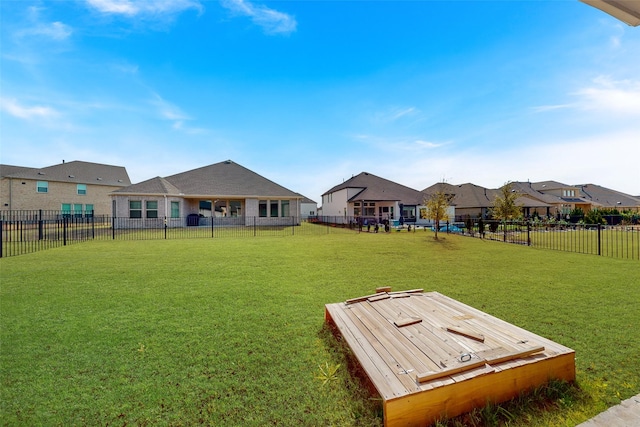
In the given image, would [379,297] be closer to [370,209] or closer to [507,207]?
[507,207]

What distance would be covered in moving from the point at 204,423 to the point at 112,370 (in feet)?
5.26

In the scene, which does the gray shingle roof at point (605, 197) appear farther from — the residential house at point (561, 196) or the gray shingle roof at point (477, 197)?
the gray shingle roof at point (477, 197)

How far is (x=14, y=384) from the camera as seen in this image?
2.89 m

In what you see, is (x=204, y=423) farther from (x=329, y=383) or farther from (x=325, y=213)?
(x=325, y=213)

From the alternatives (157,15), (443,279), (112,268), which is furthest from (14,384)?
(157,15)

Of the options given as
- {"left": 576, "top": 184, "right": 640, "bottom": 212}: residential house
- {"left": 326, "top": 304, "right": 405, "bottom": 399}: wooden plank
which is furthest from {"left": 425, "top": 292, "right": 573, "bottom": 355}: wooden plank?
{"left": 576, "top": 184, "right": 640, "bottom": 212}: residential house

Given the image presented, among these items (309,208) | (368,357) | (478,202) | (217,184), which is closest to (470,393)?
(368,357)

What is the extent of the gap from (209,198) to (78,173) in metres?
20.8

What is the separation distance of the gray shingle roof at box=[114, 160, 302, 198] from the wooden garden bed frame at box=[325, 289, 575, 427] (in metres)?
24.8

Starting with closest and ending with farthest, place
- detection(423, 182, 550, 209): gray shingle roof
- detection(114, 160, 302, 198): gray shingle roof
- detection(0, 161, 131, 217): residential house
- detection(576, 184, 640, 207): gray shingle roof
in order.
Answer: detection(114, 160, 302, 198): gray shingle roof → detection(0, 161, 131, 217): residential house → detection(423, 182, 550, 209): gray shingle roof → detection(576, 184, 640, 207): gray shingle roof

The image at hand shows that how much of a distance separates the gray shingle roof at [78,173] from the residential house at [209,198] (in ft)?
48.0

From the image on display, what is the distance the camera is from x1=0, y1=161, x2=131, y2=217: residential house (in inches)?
1138

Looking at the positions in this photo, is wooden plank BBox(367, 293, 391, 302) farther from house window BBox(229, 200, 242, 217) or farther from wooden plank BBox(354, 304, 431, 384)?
house window BBox(229, 200, 242, 217)

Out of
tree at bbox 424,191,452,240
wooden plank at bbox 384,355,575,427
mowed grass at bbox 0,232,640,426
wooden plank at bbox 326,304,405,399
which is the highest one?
tree at bbox 424,191,452,240
